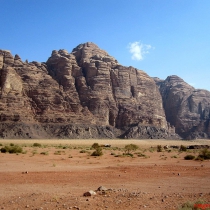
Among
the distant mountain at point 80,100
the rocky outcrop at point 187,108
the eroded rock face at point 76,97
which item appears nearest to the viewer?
the distant mountain at point 80,100

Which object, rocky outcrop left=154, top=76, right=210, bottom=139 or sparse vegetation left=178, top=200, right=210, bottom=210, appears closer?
sparse vegetation left=178, top=200, right=210, bottom=210

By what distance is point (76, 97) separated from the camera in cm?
11575

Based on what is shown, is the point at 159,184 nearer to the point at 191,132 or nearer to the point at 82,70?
the point at 82,70

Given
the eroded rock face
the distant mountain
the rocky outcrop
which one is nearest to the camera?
the distant mountain

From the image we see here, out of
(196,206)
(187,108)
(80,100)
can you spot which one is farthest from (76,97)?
(196,206)

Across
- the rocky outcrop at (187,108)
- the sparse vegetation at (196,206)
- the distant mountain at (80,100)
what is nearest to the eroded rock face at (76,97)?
the distant mountain at (80,100)

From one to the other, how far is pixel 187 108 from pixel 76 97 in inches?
3099

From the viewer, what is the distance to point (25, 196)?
915cm

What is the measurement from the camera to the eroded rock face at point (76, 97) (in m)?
99.4

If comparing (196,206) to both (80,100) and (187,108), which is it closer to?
(80,100)

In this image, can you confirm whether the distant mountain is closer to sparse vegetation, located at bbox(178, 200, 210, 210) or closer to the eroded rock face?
the eroded rock face

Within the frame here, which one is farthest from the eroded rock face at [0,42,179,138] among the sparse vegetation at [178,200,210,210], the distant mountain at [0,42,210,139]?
the sparse vegetation at [178,200,210,210]

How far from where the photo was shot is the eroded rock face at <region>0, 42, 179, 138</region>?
3912 inches

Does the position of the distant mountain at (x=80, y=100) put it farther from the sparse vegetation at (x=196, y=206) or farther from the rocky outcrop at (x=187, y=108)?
the sparse vegetation at (x=196, y=206)
